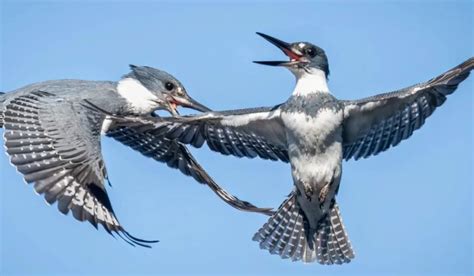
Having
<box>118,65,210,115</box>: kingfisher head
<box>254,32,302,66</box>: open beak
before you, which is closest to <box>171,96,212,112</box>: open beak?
<box>118,65,210,115</box>: kingfisher head

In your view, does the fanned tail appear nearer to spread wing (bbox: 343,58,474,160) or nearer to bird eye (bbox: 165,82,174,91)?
bird eye (bbox: 165,82,174,91)

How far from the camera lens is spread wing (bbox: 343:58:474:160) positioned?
20.0 ft

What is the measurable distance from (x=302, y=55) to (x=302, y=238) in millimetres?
1108

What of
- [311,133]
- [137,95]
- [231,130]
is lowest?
[311,133]

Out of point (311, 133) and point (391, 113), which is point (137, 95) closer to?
point (311, 133)

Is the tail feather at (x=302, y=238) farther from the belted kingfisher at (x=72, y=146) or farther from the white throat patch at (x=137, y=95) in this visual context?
the white throat patch at (x=137, y=95)

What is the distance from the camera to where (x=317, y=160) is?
622cm

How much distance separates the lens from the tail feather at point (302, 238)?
668 centimetres

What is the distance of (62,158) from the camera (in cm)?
642

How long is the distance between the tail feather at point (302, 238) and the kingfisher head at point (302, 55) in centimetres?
77

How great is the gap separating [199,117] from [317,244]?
1065mm

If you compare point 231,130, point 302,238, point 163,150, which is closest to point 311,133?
point 231,130

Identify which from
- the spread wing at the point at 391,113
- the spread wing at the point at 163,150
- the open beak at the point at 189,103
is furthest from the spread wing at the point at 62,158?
the spread wing at the point at 391,113

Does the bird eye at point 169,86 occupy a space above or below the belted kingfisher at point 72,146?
above
